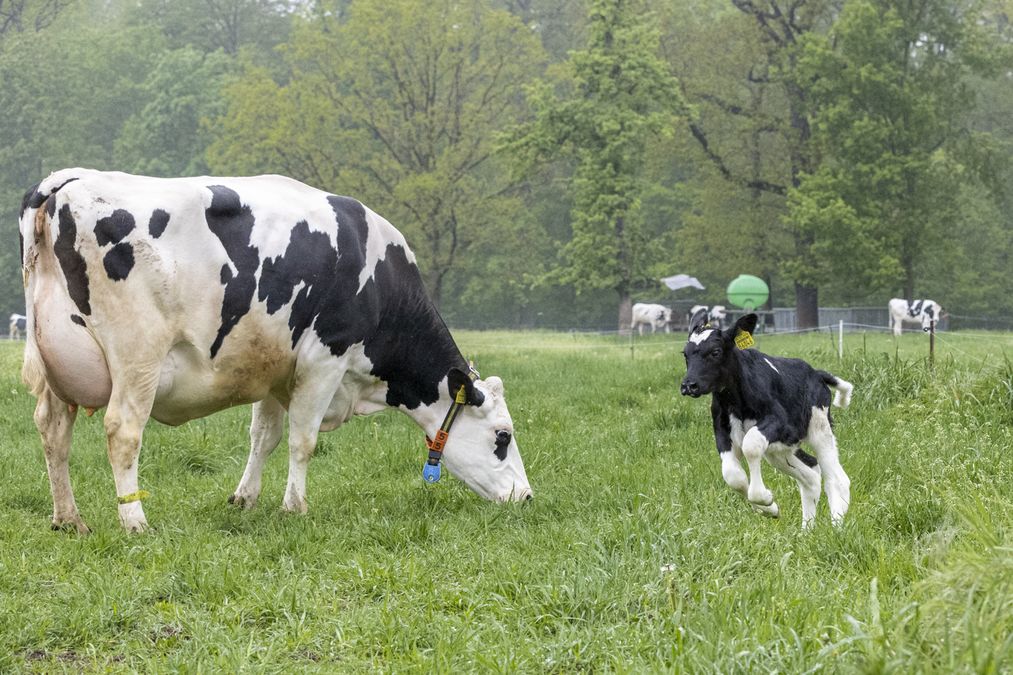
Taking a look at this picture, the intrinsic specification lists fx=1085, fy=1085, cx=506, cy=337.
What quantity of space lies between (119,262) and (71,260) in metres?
0.29

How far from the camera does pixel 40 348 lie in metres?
6.78

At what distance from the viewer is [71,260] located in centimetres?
669

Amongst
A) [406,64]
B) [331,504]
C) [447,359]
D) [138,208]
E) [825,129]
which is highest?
[406,64]

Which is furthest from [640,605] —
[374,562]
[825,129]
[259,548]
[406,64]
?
[406,64]

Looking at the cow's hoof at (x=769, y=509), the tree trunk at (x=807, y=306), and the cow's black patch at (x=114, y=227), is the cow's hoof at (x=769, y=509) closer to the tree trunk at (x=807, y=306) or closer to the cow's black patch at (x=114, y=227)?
the cow's black patch at (x=114, y=227)

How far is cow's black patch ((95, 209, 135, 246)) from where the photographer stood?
6.70 metres

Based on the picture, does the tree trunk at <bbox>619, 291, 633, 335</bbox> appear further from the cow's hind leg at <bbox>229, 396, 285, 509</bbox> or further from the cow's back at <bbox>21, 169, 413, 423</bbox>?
the cow's back at <bbox>21, 169, 413, 423</bbox>

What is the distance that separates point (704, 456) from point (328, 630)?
4444mm

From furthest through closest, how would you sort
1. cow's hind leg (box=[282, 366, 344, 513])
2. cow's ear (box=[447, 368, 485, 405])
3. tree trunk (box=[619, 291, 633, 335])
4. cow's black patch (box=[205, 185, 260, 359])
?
tree trunk (box=[619, 291, 633, 335]) < cow's ear (box=[447, 368, 485, 405]) < cow's hind leg (box=[282, 366, 344, 513]) < cow's black patch (box=[205, 185, 260, 359])

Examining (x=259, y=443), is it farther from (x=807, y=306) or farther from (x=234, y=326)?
(x=807, y=306)

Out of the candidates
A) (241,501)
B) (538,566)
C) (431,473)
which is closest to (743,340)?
(538,566)

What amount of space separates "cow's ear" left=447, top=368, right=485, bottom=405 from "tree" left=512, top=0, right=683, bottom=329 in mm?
29543

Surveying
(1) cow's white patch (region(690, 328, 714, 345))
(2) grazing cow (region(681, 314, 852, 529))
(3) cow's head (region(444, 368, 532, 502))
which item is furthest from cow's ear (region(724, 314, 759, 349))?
Answer: (3) cow's head (region(444, 368, 532, 502))

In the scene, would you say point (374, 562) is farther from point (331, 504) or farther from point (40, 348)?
point (40, 348)
